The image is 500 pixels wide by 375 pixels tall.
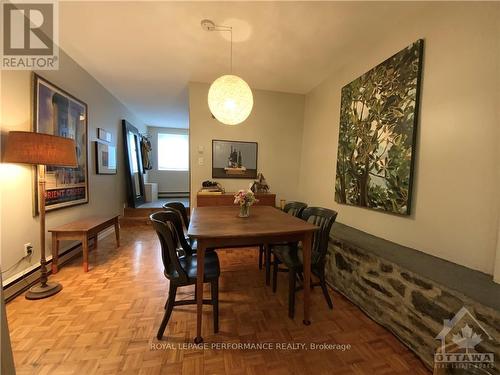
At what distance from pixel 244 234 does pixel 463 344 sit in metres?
1.38

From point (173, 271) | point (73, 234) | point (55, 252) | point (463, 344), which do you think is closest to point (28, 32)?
point (73, 234)

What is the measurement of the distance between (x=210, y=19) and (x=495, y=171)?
2600 mm

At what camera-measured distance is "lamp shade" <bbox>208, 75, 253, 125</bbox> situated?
207 cm

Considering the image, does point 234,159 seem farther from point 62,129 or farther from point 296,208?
point 62,129

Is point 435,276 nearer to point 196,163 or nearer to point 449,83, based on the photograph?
point 449,83

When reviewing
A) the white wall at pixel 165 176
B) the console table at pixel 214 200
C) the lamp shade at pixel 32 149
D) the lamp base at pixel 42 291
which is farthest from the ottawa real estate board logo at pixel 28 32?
the white wall at pixel 165 176

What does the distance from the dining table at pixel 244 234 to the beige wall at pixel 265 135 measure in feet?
6.22

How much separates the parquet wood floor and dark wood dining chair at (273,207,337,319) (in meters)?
0.21

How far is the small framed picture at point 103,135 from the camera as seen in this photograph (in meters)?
3.69

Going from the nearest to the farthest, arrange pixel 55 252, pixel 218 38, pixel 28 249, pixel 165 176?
pixel 28 249, pixel 218 38, pixel 55 252, pixel 165 176

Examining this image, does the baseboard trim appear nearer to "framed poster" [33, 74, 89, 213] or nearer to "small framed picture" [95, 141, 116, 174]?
"framed poster" [33, 74, 89, 213]

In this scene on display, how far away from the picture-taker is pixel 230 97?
2078 mm

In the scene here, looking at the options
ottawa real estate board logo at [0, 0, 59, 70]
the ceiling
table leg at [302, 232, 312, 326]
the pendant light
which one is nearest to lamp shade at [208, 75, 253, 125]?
the pendant light

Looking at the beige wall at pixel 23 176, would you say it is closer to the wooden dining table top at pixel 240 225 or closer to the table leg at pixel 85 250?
the table leg at pixel 85 250
